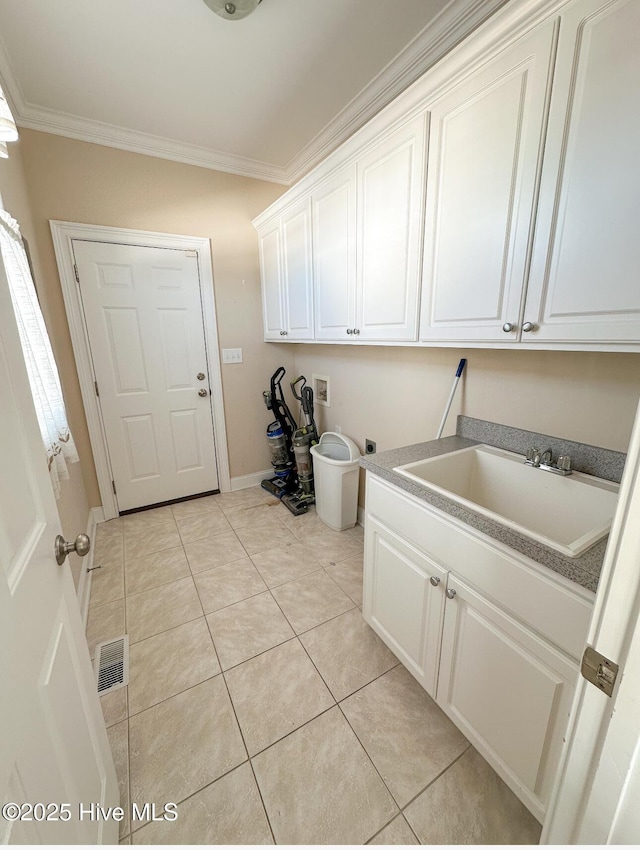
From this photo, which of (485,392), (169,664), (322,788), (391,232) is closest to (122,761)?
(169,664)

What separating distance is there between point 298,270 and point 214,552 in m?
1.99

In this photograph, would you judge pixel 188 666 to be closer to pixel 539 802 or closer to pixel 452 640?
pixel 452 640

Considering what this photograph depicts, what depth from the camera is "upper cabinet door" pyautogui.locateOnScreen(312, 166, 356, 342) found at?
1.76 m

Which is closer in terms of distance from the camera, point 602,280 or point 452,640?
point 602,280

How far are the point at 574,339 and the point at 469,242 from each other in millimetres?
508

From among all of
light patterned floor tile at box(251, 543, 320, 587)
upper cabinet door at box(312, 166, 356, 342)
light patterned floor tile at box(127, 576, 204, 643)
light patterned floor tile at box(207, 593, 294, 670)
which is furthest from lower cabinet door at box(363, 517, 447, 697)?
upper cabinet door at box(312, 166, 356, 342)

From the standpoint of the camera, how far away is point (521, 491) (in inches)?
53.8

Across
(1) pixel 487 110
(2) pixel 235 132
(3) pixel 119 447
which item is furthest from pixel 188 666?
(2) pixel 235 132

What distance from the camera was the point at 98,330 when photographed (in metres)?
2.45

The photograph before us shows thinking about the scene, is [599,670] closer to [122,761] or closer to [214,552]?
[122,761]

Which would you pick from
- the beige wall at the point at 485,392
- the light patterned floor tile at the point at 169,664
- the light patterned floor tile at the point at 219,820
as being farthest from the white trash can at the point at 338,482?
the light patterned floor tile at the point at 219,820

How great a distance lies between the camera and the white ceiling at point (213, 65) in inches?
55.8

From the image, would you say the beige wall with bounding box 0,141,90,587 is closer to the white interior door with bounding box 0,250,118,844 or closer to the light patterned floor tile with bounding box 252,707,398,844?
the white interior door with bounding box 0,250,118,844

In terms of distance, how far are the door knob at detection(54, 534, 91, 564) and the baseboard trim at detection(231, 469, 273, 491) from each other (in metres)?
2.37
